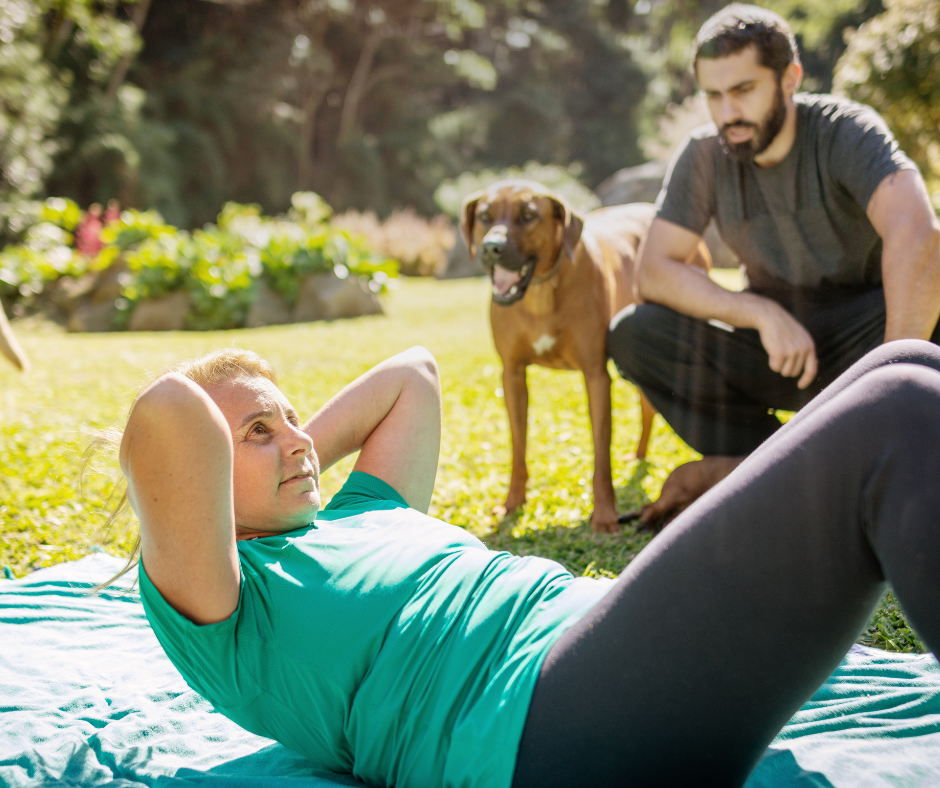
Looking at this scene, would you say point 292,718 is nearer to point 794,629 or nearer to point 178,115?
point 794,629

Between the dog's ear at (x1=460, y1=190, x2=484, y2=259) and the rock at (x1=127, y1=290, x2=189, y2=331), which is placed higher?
the dog's ear at (x1=460, y1=190, x2=484, y2=259)

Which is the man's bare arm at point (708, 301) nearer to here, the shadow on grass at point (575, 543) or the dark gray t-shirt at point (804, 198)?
the dark gray t-shirt at point (804, 198)

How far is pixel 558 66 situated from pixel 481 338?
2967 cm

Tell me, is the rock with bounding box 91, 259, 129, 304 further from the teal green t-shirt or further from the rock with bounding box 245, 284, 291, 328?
the teal green t-shirt

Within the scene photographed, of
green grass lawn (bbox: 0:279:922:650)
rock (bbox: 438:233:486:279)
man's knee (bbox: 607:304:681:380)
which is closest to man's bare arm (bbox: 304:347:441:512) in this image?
green grass lawn (bbox: 0:279:922:650)

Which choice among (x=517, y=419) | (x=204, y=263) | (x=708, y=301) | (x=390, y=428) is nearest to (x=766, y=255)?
(x=708, y=301)

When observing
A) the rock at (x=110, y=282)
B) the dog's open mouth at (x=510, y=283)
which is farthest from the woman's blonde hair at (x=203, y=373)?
the rock at (x=110, y=282)

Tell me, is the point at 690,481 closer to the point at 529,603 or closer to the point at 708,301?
the point at 708,301

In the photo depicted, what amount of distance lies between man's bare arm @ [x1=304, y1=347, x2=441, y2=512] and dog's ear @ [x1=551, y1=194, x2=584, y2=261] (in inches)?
69.0

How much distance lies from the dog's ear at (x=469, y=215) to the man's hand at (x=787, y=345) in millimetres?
1445

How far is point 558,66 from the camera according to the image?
35125 millimetres

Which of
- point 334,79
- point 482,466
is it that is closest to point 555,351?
point 482,466

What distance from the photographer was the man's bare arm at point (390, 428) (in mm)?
2072

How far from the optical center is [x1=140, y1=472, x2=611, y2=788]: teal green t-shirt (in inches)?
55.2
